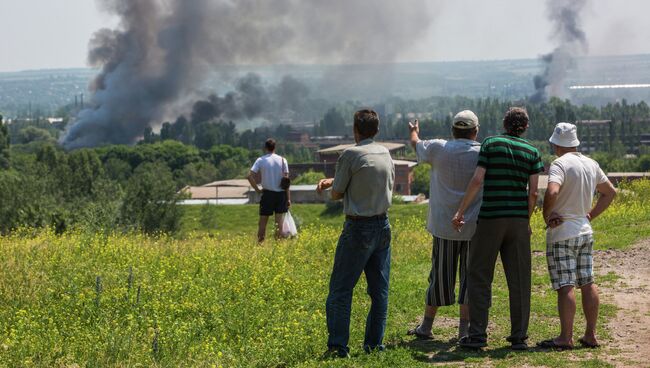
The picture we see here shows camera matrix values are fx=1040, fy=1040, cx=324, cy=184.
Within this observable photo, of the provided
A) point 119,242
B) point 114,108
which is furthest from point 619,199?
point 114,108

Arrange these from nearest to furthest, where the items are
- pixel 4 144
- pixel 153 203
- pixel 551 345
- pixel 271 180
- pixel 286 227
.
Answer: pixel 551 345 < pixel 271 180 < pixel 286 227 < pixel 153 203 < pixel 4 144

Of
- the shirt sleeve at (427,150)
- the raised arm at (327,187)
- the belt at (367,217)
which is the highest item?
the shirt sleeve at (427,150)

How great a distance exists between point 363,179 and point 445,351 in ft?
5.33

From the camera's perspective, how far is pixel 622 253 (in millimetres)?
14180

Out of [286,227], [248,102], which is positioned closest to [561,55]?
[248,102]

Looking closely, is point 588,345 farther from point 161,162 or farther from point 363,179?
point 161,162

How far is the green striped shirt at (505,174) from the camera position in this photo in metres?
8.48

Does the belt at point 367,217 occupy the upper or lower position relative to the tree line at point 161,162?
upper

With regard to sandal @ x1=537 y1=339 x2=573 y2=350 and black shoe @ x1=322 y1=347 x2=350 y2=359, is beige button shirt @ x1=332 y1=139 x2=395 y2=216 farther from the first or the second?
sandal @ x1=537 y1=339 x2=573 y2=350

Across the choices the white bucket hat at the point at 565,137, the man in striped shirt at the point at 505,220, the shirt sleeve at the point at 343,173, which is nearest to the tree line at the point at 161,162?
the shirt sleeve at the point at 343,173

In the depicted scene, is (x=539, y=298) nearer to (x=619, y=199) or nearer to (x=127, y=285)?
(x=127, y=285)

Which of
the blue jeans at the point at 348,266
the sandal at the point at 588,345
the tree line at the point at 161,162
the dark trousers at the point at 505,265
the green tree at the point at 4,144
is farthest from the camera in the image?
the green tree at the point at 4,144

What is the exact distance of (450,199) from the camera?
877 cm

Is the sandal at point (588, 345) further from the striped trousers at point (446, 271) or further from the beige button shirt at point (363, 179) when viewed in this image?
the beige button shirt at point (363, 179)
